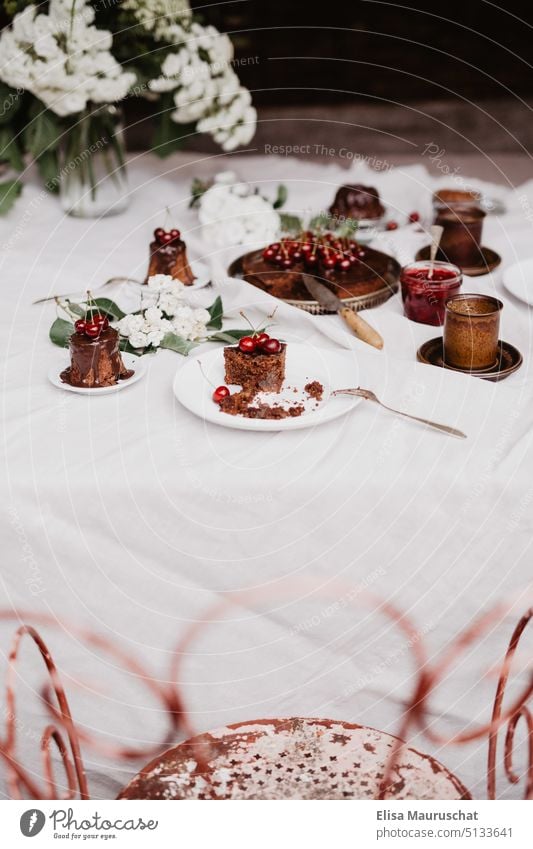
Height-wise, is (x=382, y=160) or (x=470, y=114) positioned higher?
(x=470, y=114)

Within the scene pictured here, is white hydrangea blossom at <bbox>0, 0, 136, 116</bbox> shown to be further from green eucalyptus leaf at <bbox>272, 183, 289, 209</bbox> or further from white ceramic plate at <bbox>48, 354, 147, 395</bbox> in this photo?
white ceramic plate at <bbox>48, 354, 147, 395</bbox>

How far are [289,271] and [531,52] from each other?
5.62 feet

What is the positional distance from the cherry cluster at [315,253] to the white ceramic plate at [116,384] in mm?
226

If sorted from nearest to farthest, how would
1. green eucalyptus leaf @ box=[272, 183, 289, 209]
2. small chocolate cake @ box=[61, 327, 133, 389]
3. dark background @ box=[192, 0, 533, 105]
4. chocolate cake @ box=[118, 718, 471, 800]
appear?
1. chocolate cake @ box=[118, 718, 471, 800]
2. small chocolate cake @ box=[61, 327, 133, 389]
3. green eucalyptus leaf @ box=[272, 183, 289, 209]
4. dark background @ box=[192, 0, 533, 105]

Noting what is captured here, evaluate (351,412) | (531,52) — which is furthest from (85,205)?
(531,52)

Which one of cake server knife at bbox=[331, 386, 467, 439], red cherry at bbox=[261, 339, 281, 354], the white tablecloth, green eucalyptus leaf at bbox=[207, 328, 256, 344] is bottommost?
the white tablecloth

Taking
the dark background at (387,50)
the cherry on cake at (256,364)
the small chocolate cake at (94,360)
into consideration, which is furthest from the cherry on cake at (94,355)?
the dark background at (387,50)

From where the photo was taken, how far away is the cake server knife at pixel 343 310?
854mm

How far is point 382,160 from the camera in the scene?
1.65 metres

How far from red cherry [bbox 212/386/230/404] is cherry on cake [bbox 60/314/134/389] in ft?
0.35

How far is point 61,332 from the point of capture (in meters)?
0.86

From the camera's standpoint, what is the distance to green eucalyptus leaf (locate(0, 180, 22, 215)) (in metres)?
1.28

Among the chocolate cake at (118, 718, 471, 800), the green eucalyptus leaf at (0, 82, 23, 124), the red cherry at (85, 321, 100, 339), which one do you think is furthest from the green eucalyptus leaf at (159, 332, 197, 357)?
the green eucalyptus leaf at (0, 82, 23, 124)

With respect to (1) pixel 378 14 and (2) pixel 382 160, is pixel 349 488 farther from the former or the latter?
(1) pixel 378 14
